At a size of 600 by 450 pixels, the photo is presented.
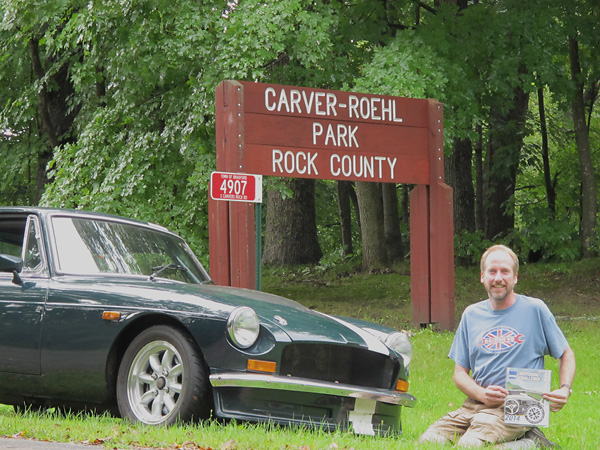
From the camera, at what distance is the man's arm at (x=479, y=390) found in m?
5.60

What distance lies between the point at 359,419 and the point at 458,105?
1145 cm

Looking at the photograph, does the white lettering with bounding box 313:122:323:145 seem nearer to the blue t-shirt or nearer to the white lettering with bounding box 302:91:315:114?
the white lettering with bounding box 302:91:315:114

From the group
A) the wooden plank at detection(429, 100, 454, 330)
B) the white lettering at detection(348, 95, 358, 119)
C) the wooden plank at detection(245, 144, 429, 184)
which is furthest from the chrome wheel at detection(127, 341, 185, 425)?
the wooden plank at detection(429, 100, 454, 330)

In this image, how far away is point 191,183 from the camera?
16.0m

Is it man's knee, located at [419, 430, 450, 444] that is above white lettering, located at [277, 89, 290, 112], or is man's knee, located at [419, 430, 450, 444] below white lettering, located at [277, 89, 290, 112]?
below

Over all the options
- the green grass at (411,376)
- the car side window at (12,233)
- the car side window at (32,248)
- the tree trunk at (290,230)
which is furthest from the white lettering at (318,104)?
the tree trunk at (290,230)

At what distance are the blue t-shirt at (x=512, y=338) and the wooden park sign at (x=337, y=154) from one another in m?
6.11

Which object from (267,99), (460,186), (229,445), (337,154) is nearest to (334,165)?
(337,154)

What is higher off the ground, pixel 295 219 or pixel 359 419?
pixel 295 219

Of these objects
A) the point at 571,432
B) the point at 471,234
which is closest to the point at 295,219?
the point at 471,234

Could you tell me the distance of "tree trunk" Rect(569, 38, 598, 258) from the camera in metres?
19.8

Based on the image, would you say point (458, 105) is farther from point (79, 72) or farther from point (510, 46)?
point (79, 72)

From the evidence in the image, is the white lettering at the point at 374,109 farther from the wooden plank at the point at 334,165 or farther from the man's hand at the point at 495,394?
the man's hand at the point at 495,394

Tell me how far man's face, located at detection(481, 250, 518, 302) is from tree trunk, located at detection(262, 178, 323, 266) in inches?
707
